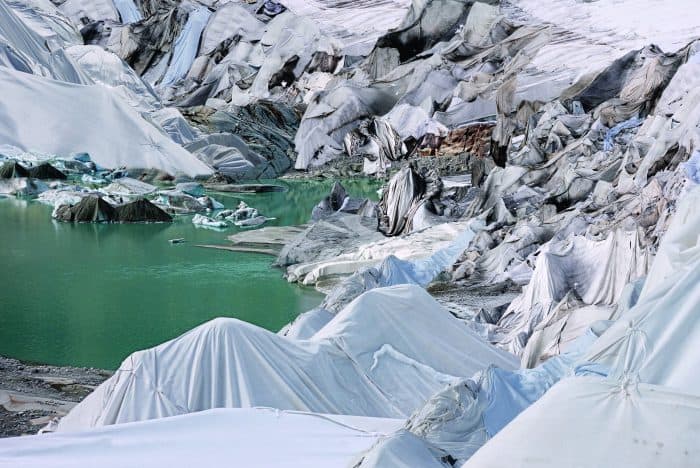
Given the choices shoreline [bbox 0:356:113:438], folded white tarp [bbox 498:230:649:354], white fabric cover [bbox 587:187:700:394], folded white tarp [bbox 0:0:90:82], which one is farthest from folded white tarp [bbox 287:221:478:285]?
folded white tarp [bbox 0:0:90:82]

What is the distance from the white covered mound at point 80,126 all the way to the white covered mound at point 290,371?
16584mm

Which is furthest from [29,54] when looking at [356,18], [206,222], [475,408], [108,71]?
[475,408]

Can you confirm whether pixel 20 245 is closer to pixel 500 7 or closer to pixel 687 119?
pixel 687 119

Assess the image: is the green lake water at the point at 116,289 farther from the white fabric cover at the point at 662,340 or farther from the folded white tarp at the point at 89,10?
the folded white tarp at the point at 89,10

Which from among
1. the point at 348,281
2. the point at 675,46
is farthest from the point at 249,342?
the point at 675,46

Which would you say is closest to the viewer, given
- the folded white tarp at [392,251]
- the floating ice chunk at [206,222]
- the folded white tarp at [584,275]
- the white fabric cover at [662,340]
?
the white fabric cover at [662,340]

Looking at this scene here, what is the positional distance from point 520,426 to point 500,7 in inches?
1070

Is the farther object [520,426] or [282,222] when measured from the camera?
[282,222]

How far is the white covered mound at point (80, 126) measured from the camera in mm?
20531

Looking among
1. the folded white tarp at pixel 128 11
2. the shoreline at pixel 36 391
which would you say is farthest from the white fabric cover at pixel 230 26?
the shoreline at pixel 36 391

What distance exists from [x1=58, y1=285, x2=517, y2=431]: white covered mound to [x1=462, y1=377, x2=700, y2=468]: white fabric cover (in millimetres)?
2458

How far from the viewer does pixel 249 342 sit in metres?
4.43

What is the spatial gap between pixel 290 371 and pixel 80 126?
17.8m

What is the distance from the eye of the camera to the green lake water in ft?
26.6
